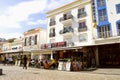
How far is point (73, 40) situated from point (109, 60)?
8.73m

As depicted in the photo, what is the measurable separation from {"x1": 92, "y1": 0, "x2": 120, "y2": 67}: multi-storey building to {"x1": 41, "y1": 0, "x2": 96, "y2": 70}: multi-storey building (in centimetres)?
150

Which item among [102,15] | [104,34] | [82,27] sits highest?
[102,15]

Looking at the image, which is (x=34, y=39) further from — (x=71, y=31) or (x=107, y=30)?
(x=107, y=30)

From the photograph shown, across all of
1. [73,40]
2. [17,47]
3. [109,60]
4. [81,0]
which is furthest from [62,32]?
[17,47]

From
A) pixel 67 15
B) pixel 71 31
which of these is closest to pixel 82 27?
pixel 71 31

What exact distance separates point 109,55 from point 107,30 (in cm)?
423

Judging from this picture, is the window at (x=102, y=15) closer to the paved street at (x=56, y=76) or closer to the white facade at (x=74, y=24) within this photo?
the white facade at (x=74, y=24)

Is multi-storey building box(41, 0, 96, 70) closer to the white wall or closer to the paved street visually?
the white wall

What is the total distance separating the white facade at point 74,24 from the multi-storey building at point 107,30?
174 cm

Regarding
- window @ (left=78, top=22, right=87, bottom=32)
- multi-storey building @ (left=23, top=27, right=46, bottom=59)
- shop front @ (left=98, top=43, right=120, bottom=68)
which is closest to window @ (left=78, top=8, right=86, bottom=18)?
window @ (left=78, top=22, right=87, bottom=32)

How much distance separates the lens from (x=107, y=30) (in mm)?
25172

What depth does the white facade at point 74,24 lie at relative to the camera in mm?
28047

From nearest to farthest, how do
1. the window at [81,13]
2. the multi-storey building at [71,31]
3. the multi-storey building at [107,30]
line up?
the multi-storey building at [107,30] < the multi-storey building at [71,31] < the window at [81,13]

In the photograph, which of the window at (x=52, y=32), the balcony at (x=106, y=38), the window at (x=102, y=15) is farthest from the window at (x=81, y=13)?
the window at (x=52, y=32)
